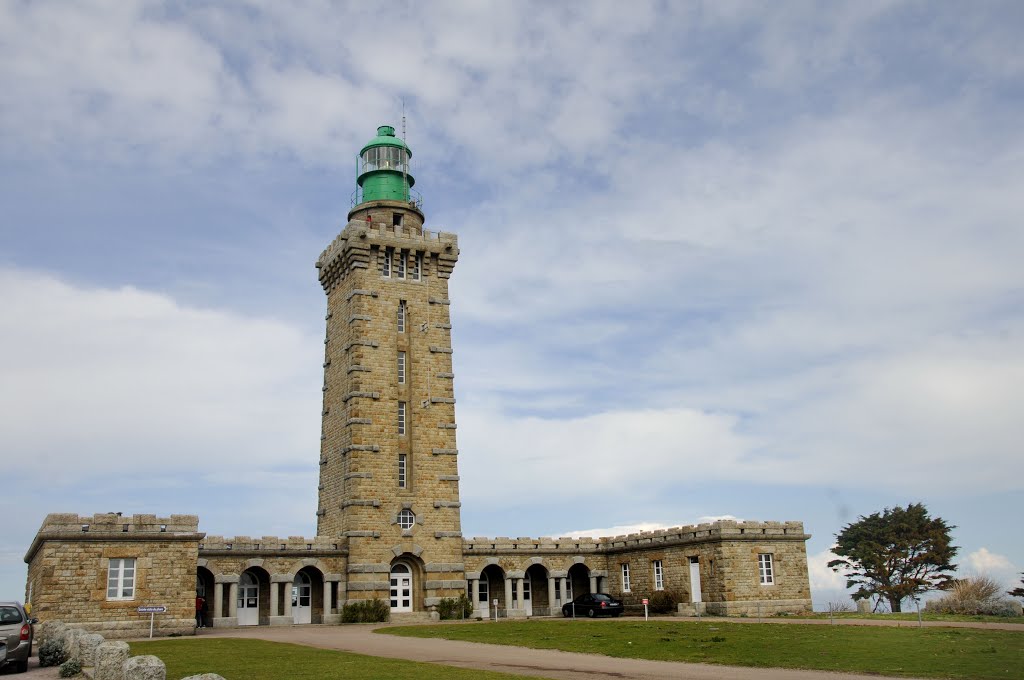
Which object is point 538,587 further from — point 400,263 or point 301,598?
point 400,263

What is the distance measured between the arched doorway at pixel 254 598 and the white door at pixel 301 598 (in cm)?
138

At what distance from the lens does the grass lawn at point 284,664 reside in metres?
15.9

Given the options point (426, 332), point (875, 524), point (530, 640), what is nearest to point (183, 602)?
point (530, 640)

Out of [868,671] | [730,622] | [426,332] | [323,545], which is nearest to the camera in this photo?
[868,671]

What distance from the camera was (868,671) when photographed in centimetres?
1595

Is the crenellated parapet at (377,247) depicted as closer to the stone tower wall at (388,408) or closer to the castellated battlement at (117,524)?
the stone tower wall at (388,408)

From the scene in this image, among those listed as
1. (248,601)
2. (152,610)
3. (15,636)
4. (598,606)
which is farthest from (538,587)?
(15,636)

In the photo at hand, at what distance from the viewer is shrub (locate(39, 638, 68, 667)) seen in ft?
66.5

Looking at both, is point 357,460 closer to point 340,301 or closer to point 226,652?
point 340,301

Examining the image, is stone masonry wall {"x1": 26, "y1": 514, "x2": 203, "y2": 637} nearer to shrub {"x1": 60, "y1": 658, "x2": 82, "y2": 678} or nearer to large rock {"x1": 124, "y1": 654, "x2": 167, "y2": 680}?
shrub {"x1": 60, "y1": 658, "x2": 82, "y2": 678}

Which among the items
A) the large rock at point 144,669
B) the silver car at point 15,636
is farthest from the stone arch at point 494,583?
the large rock at point 144,669

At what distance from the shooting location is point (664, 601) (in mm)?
38062

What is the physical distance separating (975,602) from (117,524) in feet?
105

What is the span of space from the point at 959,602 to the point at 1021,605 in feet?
8.27
